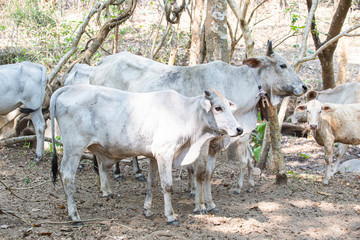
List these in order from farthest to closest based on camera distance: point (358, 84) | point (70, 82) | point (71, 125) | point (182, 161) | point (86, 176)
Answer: point (358, 84) → point (70, 82) → point (86, 176) → point (182, 161) → point (71, 125)

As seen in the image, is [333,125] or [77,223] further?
[333,125]

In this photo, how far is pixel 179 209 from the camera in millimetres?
5723

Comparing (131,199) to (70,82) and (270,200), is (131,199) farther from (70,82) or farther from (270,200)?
(70,82)

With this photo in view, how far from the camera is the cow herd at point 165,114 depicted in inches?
194

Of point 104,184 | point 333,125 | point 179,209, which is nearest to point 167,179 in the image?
point 179,209

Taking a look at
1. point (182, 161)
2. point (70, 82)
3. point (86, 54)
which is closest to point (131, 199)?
point (182, 161)

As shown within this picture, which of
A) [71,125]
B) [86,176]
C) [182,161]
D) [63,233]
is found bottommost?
[86,176]

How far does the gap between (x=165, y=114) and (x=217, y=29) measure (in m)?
2.55

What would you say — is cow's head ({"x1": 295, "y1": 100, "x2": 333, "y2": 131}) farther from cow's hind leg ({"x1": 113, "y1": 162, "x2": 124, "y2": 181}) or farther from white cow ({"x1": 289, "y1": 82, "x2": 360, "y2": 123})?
cow's hind leg ({"x1": 113, "y1": 162, "x2": 124, "y2": 181})

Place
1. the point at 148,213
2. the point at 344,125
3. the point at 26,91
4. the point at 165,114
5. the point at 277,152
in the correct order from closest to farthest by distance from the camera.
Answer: the point at 165,114, the point at 148,213, the point at 277,152, the point at 26,91, the point at 344,125

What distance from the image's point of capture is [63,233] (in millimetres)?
4539

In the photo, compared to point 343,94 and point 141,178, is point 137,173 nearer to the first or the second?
point 141,178

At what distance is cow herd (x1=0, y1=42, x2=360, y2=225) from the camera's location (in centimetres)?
494

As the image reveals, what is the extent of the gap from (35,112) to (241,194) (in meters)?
3.95
